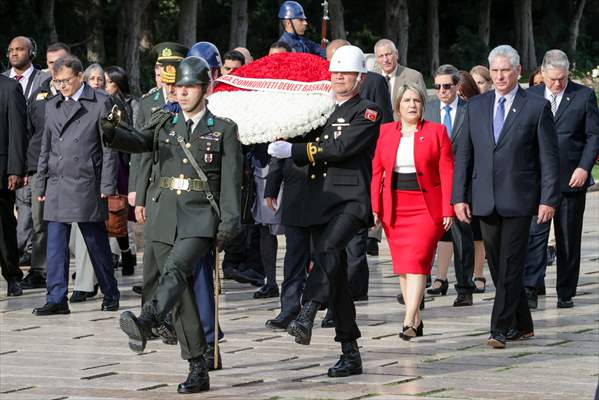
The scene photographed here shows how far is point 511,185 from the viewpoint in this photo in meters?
11.4

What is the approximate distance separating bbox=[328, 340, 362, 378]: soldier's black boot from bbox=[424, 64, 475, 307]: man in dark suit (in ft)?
12.3

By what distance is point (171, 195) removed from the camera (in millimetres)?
9727

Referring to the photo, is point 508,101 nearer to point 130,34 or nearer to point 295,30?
point 295,30

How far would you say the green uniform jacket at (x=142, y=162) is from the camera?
10.2 metres

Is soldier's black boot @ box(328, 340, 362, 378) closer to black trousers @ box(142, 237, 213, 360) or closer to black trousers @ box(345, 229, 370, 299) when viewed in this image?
black trousers @ box(142, 237, 213, 360)

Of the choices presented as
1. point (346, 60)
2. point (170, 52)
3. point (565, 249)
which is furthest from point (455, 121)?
point (346, 60)

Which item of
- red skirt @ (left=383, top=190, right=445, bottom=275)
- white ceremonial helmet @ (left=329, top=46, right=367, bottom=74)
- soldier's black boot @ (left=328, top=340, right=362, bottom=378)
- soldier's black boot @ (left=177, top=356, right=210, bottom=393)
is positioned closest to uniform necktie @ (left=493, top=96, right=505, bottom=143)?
red skirt @ (left=383, top=190, right=445, bottom=275)

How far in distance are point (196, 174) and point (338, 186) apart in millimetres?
1180

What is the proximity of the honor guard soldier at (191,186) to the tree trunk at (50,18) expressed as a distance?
35218 mm

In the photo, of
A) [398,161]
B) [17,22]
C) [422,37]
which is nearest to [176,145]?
[398,161]

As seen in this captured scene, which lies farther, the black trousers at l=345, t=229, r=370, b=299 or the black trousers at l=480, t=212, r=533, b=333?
the black trousers at l=345, t=229, r=370, b=299

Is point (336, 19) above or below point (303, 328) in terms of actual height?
above

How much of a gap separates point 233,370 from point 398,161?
2.23 m

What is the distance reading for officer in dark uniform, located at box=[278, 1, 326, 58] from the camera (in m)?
15.8
